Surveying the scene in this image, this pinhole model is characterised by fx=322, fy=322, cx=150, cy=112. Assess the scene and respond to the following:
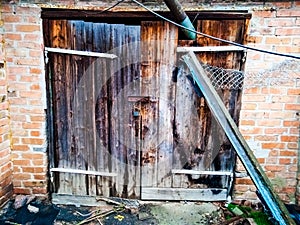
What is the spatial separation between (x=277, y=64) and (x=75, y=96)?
83.7 inches

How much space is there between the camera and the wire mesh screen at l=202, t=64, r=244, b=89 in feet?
10.9

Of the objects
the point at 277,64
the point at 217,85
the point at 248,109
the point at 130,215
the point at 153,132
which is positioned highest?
the point at 277,64

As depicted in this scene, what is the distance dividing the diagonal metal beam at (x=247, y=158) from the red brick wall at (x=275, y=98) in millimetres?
817

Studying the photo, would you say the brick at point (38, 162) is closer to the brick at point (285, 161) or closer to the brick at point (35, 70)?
the brick at point (35, 70)

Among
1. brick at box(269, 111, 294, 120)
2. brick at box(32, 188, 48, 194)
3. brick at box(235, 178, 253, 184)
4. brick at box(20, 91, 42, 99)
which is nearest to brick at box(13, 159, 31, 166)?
brick at box(32, 188, 48, 194)

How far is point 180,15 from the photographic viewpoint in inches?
113

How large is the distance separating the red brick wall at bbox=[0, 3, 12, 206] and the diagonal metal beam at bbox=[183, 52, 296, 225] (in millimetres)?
1986

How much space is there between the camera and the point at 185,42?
329 centimetres

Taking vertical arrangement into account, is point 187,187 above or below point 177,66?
below

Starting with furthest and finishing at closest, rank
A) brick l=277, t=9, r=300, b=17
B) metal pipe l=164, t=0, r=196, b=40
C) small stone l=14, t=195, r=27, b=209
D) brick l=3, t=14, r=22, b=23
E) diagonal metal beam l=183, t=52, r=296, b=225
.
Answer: small stone l=14, t=195, r=27, b=209 < brick l=3, t=14, r=22, b=23 < brick l=277, t=9, r=300, b=17 < metal pipe l=164, t=0, r=196, b=40 < diagonal metal beam l=183, t=52, r=296, b=225

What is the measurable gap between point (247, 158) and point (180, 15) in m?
1.37

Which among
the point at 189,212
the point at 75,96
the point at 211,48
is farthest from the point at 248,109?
the point at 75,96

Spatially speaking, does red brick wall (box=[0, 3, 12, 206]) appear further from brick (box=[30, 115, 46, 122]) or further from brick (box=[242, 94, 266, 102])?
brick (box=[242, 94, 266, 102])

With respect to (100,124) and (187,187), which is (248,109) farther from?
(100,124)
